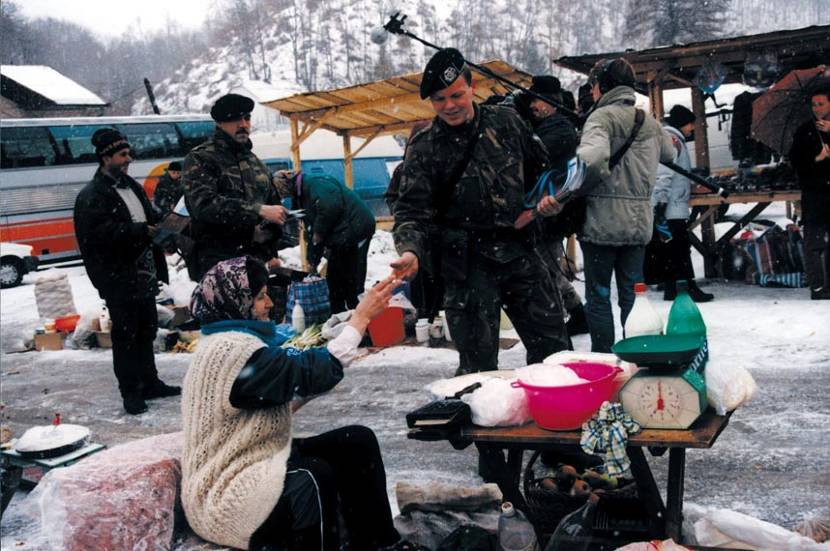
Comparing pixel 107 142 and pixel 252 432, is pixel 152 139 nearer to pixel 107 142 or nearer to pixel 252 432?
pixel 107 142

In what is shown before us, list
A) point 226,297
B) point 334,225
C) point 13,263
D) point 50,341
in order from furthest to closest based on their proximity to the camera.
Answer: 1. point 13,263
2. point 50,341
3. point 334,225
4. point 226,297

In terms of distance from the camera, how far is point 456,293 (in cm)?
402

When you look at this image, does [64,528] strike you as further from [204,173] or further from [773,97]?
[773,97]

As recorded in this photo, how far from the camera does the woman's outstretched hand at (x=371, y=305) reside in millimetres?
2961

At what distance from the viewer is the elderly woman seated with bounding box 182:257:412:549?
8.73ft

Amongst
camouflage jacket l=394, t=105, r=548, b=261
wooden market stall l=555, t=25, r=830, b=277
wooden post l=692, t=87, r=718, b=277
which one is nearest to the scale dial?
camouflage jacket l=394, t=105, r=548, b=261

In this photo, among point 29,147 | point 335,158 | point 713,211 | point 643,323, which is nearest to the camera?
point 643,323

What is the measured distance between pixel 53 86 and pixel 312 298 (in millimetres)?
36921

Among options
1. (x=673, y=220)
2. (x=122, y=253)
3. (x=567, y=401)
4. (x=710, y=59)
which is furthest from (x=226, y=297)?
(x=710, y=59)

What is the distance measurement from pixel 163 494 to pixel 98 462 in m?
0.33

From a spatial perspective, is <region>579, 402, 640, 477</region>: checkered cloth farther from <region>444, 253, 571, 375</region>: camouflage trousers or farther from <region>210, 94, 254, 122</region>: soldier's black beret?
<region>210, 94, 254, 122</region>: soldier's black beret

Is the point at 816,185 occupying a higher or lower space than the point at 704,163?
lower

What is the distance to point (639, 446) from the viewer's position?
2660 mm

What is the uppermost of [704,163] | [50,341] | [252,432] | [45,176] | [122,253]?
[45,176]
